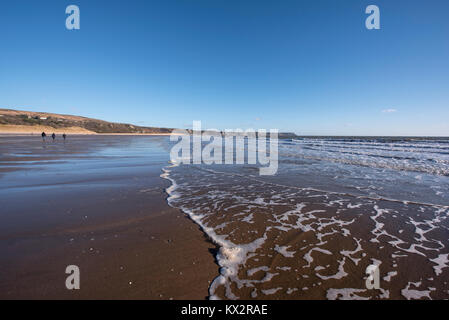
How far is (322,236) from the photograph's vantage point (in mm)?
4527

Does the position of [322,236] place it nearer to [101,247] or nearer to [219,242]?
[219,242]

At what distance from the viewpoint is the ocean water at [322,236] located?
2982 mm

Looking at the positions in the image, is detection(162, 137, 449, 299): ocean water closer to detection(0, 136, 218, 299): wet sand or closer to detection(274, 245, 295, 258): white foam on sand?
detection(274, 245, 295, 258): white foam on sand

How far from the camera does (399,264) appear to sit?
349cm

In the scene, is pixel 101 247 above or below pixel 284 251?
above

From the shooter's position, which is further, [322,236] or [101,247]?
[322,236]

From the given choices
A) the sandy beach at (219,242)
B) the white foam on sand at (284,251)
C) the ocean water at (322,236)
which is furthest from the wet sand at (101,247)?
the white foam on sand at (284,251)

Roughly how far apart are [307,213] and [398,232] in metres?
2.06

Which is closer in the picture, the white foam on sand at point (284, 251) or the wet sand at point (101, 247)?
the wet sand at point (101, 247)

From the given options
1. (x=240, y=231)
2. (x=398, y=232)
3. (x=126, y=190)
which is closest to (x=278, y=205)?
(x=240, y=231)

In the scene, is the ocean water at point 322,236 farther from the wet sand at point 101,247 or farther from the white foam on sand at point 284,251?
the wet sand at point 101,247

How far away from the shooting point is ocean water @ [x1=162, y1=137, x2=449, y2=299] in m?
2.98

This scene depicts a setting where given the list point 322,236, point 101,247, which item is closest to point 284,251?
point 322,236

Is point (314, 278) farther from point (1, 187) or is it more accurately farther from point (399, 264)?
point (1, 187)
